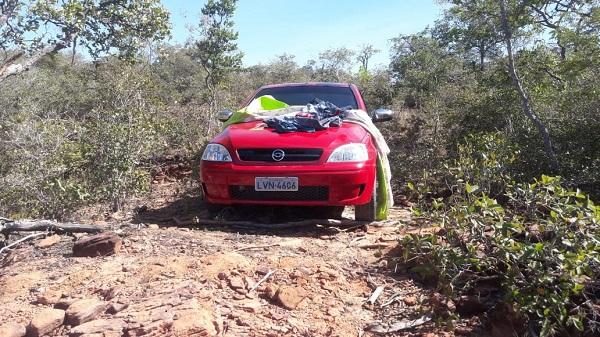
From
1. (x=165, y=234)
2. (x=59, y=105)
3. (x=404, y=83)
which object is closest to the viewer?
(x=165, y=234)

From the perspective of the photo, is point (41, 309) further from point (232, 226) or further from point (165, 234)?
point (232, 226)

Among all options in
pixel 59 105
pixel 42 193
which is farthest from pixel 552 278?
pixel 59 105

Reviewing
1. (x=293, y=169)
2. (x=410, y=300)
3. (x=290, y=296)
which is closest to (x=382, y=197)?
(x=293, y=169)

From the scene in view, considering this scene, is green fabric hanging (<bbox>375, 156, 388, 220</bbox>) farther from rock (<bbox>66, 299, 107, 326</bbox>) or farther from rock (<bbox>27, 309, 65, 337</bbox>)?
rock (<bbox>27, 309, 65, 337</bbox>)

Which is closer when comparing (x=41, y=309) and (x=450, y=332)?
(x=450, y=332)

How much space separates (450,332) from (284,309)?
873mm

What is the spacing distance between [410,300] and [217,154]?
224cm

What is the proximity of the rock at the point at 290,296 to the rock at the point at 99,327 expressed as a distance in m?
0.83

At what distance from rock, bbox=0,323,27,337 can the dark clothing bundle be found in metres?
2.60

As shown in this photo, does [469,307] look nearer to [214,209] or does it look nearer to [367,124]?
[367,124]

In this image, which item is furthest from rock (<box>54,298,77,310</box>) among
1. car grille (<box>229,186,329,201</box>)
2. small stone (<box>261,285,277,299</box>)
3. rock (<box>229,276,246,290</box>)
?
car grille (<box>229,186,329,201</box>)

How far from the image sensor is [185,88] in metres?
19.9

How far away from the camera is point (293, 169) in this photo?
4.14 metres

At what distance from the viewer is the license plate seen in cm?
414
